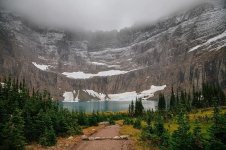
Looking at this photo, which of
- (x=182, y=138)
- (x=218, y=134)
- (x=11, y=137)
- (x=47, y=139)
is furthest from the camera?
(x=47, y=139)

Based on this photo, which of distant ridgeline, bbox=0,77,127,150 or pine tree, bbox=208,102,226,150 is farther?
distant ridgeline, bbox=0,77,127,150

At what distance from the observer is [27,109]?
35625 millimetres

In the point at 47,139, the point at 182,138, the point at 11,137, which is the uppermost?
the point at 182,138

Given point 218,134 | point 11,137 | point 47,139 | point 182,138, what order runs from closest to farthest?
point 218,134
point 182,138
point 11,137
point 47,139

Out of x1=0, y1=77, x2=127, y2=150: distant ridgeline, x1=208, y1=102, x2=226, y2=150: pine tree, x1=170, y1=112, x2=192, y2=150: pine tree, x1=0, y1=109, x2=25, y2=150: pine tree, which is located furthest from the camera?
x1=0, y1=77, x2=127, y2=150: distant ridgeline

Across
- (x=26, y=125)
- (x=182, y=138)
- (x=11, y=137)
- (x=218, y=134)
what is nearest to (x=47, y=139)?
(x=26, y=125)

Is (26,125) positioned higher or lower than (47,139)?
higher

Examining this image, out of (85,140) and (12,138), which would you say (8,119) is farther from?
(85,140)

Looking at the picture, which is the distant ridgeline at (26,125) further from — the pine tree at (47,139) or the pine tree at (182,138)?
the pine tree at (182,138)

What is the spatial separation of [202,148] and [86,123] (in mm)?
58875

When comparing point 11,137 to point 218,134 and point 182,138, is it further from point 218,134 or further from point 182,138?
point 218,134

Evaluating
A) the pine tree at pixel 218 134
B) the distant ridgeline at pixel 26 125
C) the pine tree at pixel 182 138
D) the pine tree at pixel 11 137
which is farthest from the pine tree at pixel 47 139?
the pine tree at pixel 218 134

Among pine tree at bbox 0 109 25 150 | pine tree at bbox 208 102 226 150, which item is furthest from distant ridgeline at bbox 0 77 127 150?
pine tree at bbox 208 102 226 150

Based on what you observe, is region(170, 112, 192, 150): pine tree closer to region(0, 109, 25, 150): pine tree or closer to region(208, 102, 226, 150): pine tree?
region(208, 102, 226, 150): pine tree
